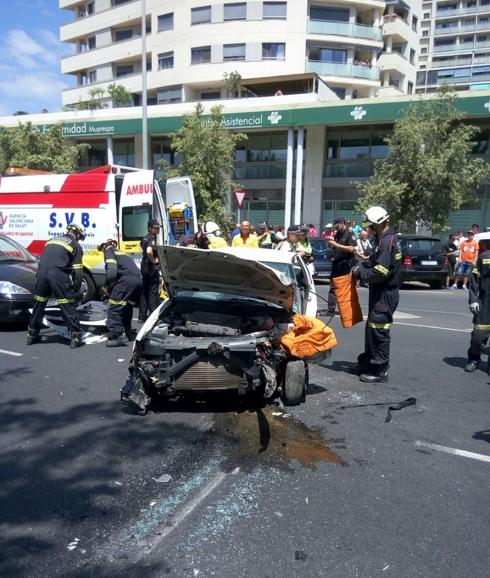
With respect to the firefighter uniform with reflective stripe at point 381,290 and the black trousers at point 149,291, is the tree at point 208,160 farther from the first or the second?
the firefighter uniform with reflective stripe at point 381,290

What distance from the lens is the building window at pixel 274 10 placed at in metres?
33.8

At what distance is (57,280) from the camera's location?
22.1ft

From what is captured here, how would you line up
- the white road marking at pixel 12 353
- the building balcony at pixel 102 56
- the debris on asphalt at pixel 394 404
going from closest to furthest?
the debris on asphalt at pixel 394 404
the white road marking at pixel 12 353
the building balcony at pixel 102 56

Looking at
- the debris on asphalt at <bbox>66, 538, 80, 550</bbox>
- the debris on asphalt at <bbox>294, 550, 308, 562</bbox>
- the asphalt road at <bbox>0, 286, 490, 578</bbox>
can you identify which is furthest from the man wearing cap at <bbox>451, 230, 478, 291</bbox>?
the debris on asphalt at <bbox>66, 538, 80, 550</bbox>

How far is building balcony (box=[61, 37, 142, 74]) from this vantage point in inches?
1528

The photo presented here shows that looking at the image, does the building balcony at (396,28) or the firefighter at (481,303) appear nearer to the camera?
the firefighter at (481,303)

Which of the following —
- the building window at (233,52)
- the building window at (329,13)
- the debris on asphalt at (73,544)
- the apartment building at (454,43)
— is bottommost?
the debris on asphalt at (73,544)

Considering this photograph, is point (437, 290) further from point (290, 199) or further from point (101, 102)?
point (101, 102)

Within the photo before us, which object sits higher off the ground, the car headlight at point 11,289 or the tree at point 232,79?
the tree at point 232,79

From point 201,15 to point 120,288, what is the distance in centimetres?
3442

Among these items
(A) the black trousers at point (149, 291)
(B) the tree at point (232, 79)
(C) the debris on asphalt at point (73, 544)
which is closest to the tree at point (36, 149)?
(B) the tree at point (232, 79)

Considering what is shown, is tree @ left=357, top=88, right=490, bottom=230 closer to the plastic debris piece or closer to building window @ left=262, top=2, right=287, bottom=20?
the plastic debris piece

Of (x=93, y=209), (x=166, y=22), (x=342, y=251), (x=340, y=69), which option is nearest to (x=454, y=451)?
(x=342, y=251)

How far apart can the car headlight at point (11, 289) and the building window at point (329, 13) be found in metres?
34.4
